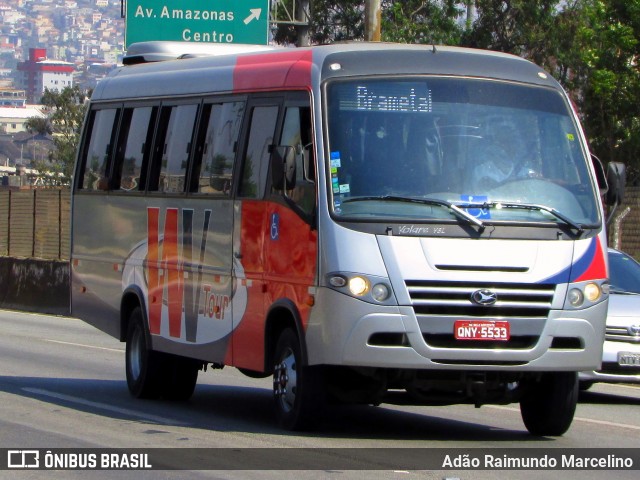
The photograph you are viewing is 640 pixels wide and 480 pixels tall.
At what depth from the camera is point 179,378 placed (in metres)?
14.3

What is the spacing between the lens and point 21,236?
112 feet

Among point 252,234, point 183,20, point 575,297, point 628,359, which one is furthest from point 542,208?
point 183,20

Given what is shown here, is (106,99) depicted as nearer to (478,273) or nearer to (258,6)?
(478,273)

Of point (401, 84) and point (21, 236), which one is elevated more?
point (401, 84)

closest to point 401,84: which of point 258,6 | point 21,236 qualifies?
point 258,6

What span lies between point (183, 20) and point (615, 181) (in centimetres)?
1640

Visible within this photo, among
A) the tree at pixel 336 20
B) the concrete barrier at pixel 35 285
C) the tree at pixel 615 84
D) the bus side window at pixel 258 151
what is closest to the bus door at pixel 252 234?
the bus side window at pixel 258 151

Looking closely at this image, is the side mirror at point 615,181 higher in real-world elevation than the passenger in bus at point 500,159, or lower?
lower

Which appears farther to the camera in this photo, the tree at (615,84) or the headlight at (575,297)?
the tree at (615,84)

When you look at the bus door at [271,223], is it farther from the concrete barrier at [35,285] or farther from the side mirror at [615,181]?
the concrete barrier at [35,285]

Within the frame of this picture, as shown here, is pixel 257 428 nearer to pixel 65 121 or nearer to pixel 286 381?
pixel 286 381

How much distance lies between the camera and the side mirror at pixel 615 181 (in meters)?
11.8

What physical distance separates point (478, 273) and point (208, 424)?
2758 mm

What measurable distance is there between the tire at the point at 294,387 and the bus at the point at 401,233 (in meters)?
0.02
